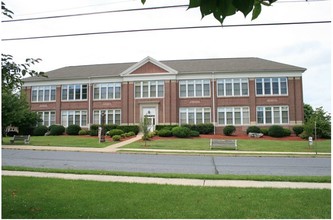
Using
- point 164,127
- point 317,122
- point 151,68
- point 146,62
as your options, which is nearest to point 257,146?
point 317,122

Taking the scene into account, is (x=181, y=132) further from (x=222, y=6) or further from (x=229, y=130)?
(x=222, y=6)

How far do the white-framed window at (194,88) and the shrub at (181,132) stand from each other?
6429 millimetres

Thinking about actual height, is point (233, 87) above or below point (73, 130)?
above

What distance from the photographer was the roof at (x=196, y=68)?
39.7 metres

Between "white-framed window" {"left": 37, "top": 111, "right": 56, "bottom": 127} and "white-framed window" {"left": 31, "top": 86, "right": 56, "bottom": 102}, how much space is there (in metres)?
1.75

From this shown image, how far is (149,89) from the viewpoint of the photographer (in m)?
41.2

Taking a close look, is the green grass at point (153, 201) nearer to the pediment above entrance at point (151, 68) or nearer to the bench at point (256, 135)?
the bench at point (256, 135)

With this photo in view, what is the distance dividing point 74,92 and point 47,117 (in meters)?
5.06

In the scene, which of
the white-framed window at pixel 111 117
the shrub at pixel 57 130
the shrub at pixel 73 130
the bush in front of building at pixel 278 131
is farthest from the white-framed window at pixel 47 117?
the bush in front of building at pixel 278 131

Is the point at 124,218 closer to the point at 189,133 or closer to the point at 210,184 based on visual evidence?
the point at 210,184

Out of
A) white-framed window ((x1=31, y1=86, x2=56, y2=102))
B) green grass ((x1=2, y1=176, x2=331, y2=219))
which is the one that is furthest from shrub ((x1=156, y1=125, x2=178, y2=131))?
green grass ((x1=2, y1=176, x2=331, y2=219))

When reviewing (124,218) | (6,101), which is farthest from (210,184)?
(6,101)

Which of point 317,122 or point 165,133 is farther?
point 165,133

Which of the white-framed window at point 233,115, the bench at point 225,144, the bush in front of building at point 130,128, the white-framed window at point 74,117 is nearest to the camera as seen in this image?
the bench at point 225,144
